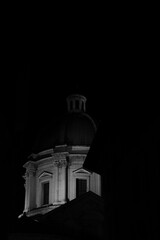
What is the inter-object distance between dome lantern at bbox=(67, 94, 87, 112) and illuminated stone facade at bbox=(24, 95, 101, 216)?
170 inches

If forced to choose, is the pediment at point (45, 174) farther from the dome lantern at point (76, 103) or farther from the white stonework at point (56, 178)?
the dome lantern at point (76, 103)

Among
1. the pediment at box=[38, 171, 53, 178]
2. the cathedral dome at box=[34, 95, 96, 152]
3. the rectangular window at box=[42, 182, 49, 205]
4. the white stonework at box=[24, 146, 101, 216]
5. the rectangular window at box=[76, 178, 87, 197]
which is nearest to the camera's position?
the white stonework at box=[24, 146, 101, 216]

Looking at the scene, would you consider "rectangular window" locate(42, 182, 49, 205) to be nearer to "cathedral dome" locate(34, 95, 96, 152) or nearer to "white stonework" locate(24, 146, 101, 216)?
"white stonework" locate(24, 146, 101, 216)

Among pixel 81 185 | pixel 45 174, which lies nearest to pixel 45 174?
pixel 45 174

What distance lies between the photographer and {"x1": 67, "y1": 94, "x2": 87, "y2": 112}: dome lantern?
5603cm

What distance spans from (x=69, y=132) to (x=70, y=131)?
17cm

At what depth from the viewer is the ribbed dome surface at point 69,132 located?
51.0 meters

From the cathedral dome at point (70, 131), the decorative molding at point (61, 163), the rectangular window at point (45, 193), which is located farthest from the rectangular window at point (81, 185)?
the cathedral dome at point (70, 131)

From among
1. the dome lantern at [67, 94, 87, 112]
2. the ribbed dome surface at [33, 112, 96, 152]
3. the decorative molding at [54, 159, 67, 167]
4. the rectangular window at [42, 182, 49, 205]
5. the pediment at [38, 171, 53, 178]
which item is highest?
the dome lantern at [67, 94, 87, 112]

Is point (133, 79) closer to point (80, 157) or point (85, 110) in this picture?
point (80, 157)

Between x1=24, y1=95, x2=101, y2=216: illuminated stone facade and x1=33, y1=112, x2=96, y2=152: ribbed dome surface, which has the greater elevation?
x1=33, y1=112, x2=96, y2=152: ribbed dome surface

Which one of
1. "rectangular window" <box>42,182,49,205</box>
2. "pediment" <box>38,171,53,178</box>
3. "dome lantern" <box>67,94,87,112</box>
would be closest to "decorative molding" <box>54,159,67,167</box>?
"pediment" <box>38,171,53,178</box>

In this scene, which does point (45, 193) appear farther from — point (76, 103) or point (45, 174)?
point (76, 103)

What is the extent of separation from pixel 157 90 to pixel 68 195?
1402 inches
